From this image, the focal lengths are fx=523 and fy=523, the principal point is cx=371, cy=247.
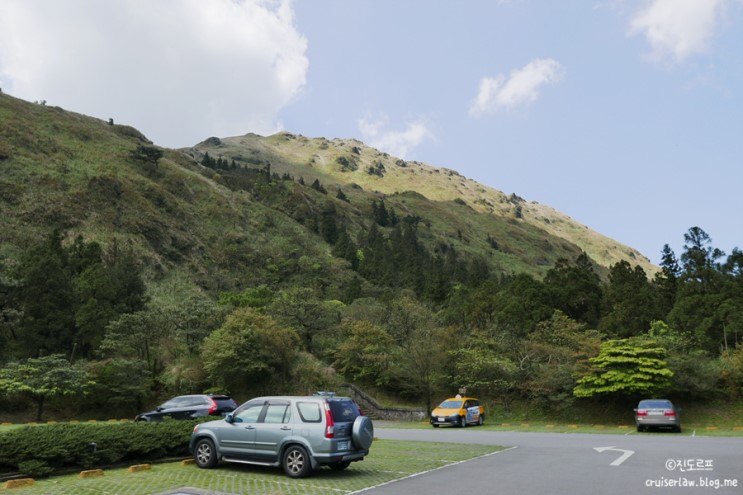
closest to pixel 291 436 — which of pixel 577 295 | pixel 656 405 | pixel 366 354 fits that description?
pixel 656 405

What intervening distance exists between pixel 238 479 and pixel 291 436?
53.0 inches

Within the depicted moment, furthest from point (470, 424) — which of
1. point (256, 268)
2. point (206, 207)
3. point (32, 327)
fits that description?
point (206, 207)

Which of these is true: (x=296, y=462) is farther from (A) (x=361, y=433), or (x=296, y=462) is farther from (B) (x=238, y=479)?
(A) (x=361, y=433)

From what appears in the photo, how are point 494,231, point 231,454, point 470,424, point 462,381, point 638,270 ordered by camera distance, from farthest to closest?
point 494,231 < point 638,270 < point 462,381 < point 470,424 < point 231,454

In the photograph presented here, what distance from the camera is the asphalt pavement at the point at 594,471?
9.78 m

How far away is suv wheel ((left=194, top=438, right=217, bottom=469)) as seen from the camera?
40.0ft

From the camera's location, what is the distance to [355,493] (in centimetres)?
955

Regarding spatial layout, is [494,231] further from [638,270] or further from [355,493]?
[355,493]

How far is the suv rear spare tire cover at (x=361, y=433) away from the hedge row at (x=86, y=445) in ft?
16.2

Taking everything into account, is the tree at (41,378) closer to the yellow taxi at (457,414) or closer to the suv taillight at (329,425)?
the yellow taxi at (457,414)

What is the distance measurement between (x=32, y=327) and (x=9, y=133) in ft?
199

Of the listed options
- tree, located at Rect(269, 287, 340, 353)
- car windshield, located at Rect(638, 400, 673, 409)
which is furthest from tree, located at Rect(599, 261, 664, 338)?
tree, located at Rect(269, 287, 340, 353)

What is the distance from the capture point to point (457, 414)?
26.8 metres

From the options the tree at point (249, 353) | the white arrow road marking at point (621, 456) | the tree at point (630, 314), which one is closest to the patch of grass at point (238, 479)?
the white arrow road marking at point (621, 456)
